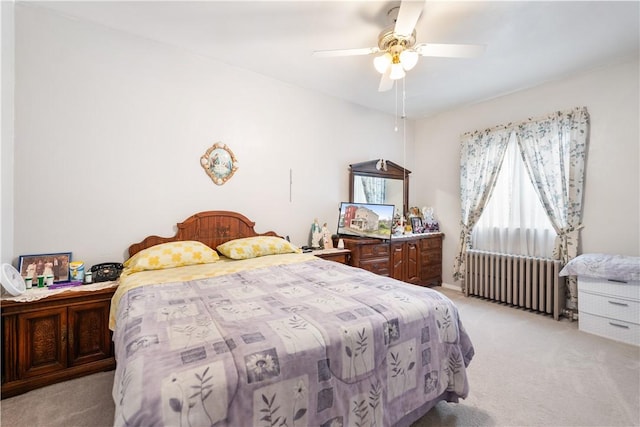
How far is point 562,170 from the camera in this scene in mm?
3178

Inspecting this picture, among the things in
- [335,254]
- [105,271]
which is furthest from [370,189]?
[105,271]

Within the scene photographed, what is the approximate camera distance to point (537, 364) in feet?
7.36

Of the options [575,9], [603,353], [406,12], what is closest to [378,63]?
[406,12]

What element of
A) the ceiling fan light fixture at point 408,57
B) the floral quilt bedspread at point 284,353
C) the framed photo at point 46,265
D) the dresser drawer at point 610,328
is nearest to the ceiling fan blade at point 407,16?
the ceiling fan light fixture at point 408,57

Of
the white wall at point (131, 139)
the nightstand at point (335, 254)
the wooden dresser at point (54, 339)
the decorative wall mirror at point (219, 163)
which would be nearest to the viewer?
the wooden dresser at point (54, 339)

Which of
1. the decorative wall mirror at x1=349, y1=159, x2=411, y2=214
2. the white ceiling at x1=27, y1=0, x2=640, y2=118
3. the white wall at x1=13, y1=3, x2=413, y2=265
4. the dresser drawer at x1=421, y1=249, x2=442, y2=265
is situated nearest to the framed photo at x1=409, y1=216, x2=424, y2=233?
the decorative wall mirror at x1=349, y1=159, x2=411, y2=214

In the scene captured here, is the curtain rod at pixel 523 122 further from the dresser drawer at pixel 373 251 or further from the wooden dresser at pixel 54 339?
the wooden dresser at pixel 54 339

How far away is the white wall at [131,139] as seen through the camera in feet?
7.09

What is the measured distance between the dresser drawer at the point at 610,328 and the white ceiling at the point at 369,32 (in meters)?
2.70

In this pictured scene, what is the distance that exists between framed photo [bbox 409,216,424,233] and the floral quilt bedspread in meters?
2.68

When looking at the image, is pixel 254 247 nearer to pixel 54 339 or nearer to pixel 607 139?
pixel 54 339

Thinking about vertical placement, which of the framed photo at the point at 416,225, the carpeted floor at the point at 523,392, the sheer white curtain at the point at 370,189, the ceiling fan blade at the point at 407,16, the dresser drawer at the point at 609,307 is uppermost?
the ceiling fan blade at the point at 407,16

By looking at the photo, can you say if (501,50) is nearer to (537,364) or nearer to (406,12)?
(406,12)

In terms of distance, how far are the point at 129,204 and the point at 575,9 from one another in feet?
13.4
